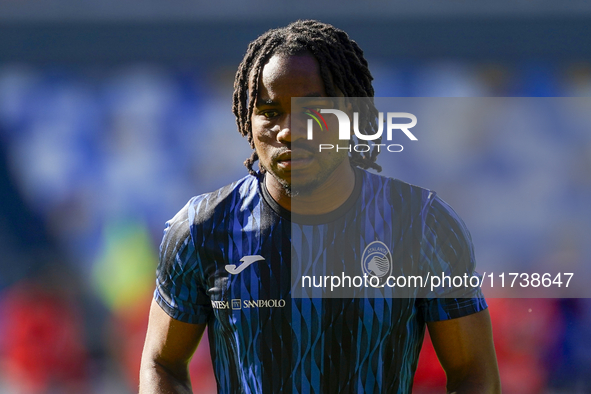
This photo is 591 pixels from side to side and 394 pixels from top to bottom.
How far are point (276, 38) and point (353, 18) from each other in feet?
6.91

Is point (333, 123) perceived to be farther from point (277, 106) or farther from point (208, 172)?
point (208, 172)

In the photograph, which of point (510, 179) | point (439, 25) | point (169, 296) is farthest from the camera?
point (439, 25)

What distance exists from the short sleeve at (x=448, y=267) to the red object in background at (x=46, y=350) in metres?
2.68

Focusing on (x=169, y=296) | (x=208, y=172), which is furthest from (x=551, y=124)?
(x=169, y=296)

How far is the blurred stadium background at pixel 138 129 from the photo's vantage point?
342 cm

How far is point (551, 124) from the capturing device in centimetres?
325

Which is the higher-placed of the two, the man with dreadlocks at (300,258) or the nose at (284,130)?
the nose at (284,130)

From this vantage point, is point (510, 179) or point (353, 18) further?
point (353, 18)

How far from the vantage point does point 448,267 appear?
157cm

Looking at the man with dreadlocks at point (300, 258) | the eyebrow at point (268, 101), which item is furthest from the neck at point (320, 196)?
the eyebrow at point (268, 101)

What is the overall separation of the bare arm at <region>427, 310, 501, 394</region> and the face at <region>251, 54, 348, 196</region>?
54 centimetres
